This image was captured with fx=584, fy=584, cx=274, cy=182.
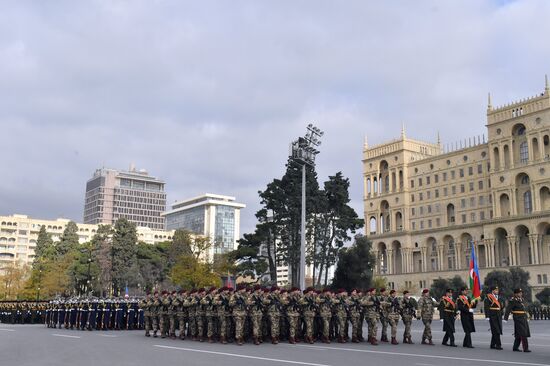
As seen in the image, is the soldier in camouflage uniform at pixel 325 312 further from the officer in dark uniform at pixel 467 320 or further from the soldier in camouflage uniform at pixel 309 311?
the officer in dark uniform at pixel 467 320

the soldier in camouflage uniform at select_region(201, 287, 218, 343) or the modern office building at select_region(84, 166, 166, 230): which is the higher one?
the modern office building at select_region(84, 166, 166, 230)

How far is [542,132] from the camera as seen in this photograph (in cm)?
6381

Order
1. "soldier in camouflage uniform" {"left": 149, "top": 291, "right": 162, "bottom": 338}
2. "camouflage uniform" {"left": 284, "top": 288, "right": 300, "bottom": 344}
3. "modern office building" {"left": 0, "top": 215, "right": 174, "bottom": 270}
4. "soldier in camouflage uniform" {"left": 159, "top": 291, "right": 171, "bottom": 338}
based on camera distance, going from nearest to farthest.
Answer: "camouflage uniform" {"left": 284, "top": 288, "right": 300, "bottom": 344}, "soldier in camouflage uniform" {"left": 159, "top": 291, "right": 171, "bottom": 338}, "soldier in camouflage uniform" {"left": 149, "top": 291, "right": 162, "bottom": 338}, "modern office building" {"left": 0, "top": 215, "right": 174, "bottom": 270}

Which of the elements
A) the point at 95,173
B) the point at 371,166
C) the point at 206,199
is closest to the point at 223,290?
the point at 371,166

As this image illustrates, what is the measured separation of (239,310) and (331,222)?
97.4 feet

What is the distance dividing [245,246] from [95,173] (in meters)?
160

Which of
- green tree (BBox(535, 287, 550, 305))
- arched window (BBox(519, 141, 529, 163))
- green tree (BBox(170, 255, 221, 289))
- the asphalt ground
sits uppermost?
arched window (BBox(519, 141, 529, 163))

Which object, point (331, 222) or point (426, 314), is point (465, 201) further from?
point (426, 314)

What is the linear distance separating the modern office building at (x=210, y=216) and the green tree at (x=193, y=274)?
122588 mm

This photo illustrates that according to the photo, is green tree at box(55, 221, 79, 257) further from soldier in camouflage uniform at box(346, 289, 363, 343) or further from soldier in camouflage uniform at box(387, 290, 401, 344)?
soldier in camouflage uniform at box(387, 290, 401, 344)

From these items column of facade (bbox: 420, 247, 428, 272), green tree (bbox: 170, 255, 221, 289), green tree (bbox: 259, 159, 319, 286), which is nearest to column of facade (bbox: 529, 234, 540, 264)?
column of facade (bbox: 420, 247, 428, 272)

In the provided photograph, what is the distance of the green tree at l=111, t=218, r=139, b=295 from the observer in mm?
71688

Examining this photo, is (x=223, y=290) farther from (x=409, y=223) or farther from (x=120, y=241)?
(x=409, y=223)

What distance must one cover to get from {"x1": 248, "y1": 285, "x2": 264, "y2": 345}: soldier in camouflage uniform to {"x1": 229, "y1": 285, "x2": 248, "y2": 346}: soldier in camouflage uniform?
0.19 metres
